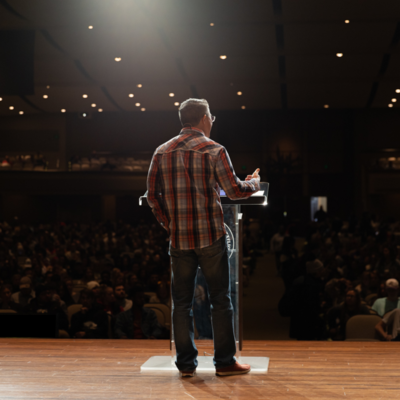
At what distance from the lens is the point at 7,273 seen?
8977mm

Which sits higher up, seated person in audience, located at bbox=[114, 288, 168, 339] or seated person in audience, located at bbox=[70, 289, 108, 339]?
seated person in audience, located at bbox=[114, 288, 168, 339]

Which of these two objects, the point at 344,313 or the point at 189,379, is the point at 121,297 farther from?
the point at 189,379

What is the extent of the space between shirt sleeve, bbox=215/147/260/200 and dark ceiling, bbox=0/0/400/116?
33.8ft

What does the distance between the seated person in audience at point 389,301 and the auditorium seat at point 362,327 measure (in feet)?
1.77

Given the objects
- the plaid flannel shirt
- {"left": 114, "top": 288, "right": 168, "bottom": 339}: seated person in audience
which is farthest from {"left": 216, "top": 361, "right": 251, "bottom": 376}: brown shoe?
{"left": 114, "top": 288, "right": 168, "bottom": 339}: seated person in audience

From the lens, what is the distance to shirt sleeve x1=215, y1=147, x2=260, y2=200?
81.4 inches

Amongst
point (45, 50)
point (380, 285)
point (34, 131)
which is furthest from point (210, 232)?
point (34, 131)

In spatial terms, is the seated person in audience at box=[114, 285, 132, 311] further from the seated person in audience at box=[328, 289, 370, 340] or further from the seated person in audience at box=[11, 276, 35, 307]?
the seated person in audience at box=[328, 289, 370, 340]

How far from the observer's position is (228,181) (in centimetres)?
207

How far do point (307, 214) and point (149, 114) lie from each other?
849 cm

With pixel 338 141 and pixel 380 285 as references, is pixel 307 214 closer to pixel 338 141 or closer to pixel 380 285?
pixel 338 141

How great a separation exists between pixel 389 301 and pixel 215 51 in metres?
10.2

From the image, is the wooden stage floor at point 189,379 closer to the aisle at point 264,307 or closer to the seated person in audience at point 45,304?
the seated person in audience at point 45,304

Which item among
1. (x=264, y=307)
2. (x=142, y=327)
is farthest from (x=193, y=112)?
(x=264, y=307)
